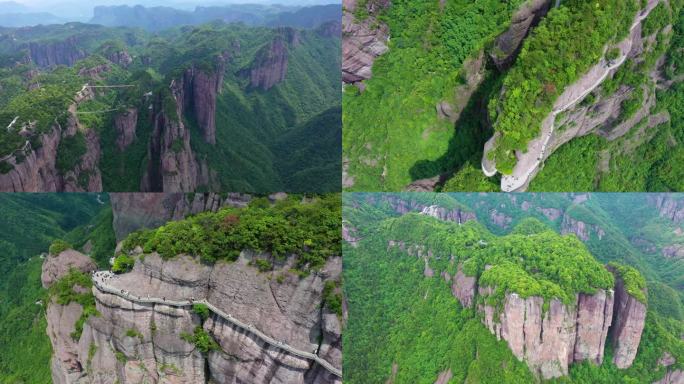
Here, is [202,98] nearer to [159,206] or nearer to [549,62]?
[159,206]

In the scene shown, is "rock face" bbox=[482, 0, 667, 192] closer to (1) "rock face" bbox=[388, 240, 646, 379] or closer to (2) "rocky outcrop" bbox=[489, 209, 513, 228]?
(1) "rock face" bbox=[388, 240, 646, 379]

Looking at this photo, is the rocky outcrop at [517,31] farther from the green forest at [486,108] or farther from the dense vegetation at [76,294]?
the dense vegetation at [76,294]

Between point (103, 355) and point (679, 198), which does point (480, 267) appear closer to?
point (679, 198)

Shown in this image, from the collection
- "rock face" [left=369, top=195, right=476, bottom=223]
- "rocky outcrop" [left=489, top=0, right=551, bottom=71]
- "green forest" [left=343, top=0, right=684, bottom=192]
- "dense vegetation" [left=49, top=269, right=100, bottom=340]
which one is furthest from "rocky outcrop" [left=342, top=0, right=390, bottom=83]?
"dense vegetation" [left=49, top=269, right=100, bottom=340]

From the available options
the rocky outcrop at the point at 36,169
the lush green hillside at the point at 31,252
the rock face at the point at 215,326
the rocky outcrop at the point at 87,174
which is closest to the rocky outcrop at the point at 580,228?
the rock face at the point at 215,326

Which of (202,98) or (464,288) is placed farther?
(202,98)

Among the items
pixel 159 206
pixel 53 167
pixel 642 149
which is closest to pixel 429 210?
pixel 642 149

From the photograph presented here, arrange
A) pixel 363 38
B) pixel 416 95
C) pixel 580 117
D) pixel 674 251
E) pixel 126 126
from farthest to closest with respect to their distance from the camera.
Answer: pixel 674 251, pixel 126 126, pixel 363 38, pixel 416 95, pixel 580 117
